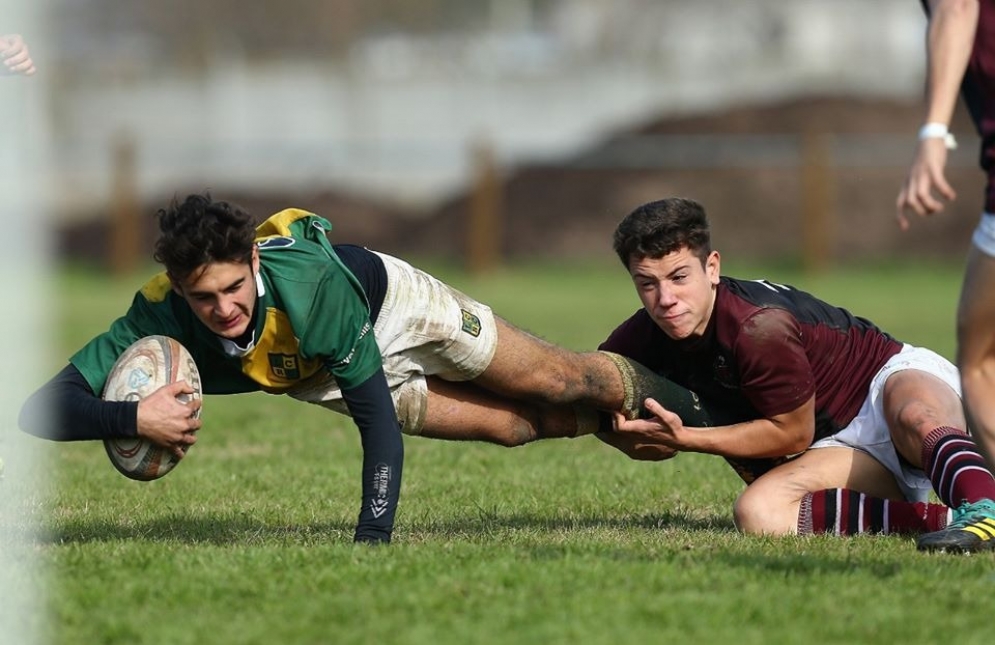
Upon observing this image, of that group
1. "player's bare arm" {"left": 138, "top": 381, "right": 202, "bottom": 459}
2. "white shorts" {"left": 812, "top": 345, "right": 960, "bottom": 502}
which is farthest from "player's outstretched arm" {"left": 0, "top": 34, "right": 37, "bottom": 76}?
"white shorts" {"left": 812, "top": 345, "right": 960, "bottom": 502}

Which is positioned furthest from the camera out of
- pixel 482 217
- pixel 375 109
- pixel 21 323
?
pixel 375 109

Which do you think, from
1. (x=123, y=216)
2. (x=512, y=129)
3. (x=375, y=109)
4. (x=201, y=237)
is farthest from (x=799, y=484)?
(x=375, y=109)

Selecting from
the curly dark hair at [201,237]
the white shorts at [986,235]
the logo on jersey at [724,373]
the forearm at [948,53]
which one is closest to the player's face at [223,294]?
the curly dark hair at [201,237]

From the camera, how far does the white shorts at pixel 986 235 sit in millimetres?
4566

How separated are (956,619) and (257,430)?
214 inches

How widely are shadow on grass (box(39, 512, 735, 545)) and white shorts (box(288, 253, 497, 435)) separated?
46 centimetres

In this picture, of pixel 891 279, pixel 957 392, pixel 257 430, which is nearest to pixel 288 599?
pixel 957 392

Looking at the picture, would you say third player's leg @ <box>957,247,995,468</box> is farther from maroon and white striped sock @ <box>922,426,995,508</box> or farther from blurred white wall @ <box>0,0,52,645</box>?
blurred white wall @ <box>0,0,52,645</box>

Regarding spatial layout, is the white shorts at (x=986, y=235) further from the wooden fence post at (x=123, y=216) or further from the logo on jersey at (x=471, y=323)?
the wooden fence post at (x=123, y=216)

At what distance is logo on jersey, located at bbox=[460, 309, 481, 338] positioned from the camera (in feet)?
18.7

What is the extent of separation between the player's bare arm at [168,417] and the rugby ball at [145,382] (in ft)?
0.15

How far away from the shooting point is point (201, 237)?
486 cm

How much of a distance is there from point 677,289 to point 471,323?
0.79m

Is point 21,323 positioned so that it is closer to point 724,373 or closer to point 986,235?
point 724,373
